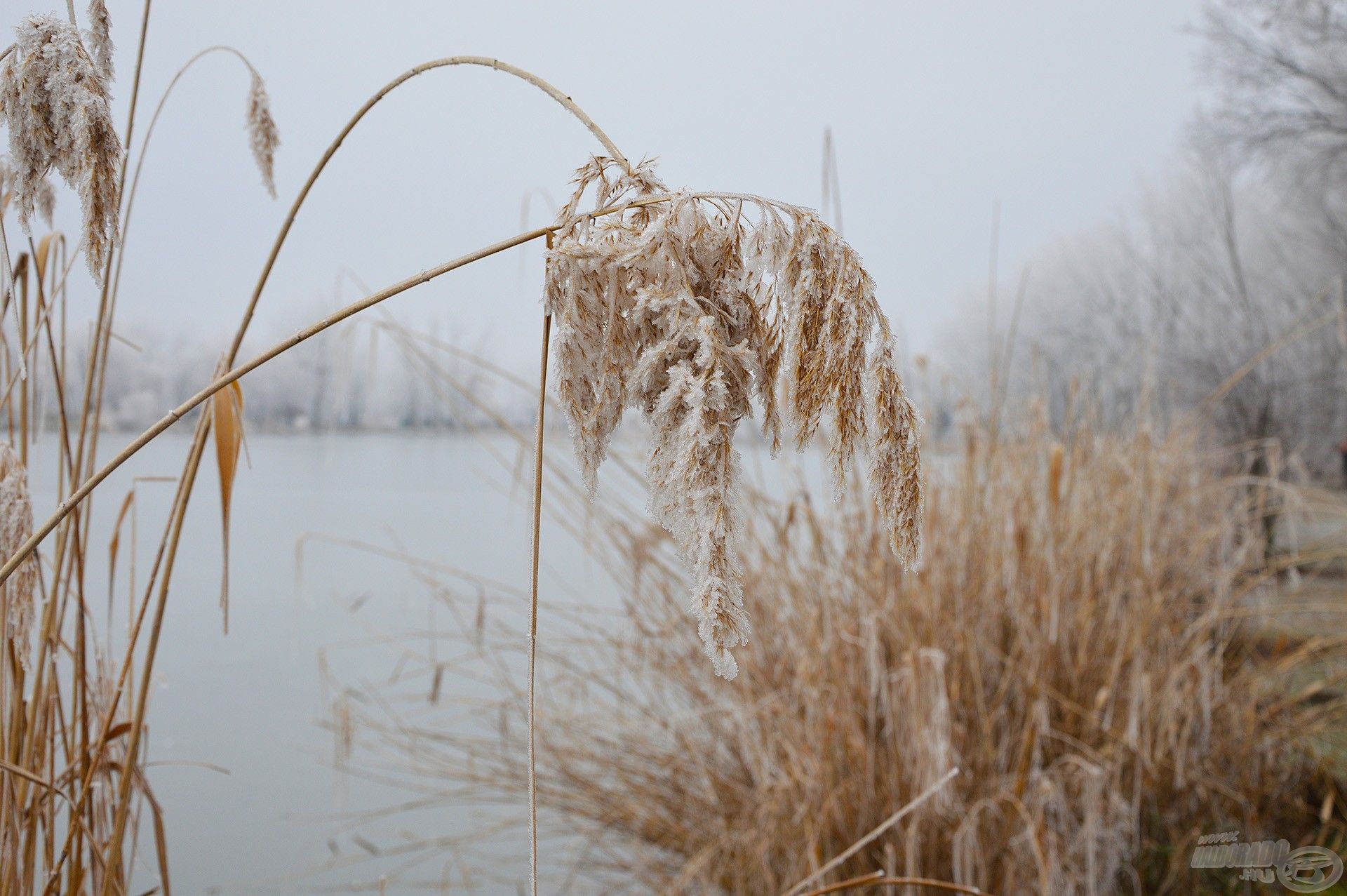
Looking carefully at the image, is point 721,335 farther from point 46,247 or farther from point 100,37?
point 46,247

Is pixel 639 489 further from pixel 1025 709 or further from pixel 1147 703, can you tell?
pixel 1147 703

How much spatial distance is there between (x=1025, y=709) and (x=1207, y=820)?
347 mm

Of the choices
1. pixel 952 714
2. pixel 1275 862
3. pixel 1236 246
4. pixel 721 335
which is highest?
pixel 1236 246

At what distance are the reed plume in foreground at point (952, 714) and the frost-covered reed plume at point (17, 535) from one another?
2.48ft

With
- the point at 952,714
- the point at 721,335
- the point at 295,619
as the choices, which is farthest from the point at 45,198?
the point at 295,619

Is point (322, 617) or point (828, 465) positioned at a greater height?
point (828, 465)

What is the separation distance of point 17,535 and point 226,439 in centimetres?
9

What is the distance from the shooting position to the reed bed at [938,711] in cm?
100

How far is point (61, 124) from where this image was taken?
0.96ft

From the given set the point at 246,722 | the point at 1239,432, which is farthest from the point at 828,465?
the point at 1239,432

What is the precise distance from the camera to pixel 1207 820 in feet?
3.92

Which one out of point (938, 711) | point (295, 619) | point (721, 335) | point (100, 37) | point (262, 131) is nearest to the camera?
point (721, 335)

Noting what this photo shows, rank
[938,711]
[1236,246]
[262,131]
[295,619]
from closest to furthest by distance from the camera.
A: [262,131], [938,711], [295,619], [1236,246]

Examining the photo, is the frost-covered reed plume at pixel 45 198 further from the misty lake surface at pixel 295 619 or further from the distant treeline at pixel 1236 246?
the distant treeline at pixel 1236 246
